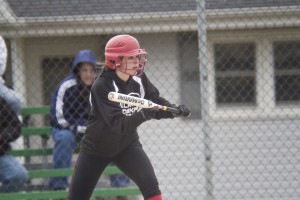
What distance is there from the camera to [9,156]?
595 cm

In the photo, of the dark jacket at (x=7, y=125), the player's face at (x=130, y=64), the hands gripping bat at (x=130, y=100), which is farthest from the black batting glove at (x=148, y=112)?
the dark jacket at (x=7, y=125)

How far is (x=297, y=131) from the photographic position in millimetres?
6469

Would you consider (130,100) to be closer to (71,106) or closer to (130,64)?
(130,64)

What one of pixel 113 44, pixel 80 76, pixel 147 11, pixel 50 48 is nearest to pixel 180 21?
pixel 147 11

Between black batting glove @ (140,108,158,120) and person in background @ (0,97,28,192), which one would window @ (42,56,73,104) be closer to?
person in background @ (0,97,28,192)

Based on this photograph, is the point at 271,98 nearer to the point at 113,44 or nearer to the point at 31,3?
the point at 31,3

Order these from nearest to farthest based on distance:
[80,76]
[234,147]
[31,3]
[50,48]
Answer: [80,76] → [31,3] → [234,147] → [50,48]

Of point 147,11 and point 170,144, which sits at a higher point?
point 147,11

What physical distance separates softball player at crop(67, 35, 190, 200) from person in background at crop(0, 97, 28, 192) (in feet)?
5.58

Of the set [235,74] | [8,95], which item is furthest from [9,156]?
[235,74]

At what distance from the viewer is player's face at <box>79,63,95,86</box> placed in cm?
629

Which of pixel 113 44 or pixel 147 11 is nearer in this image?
pixel 113 44

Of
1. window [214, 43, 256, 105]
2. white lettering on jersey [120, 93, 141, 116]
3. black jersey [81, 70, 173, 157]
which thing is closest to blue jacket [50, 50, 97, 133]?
black jersey [81, 70, 173, 157]

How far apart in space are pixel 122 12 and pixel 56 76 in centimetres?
261
